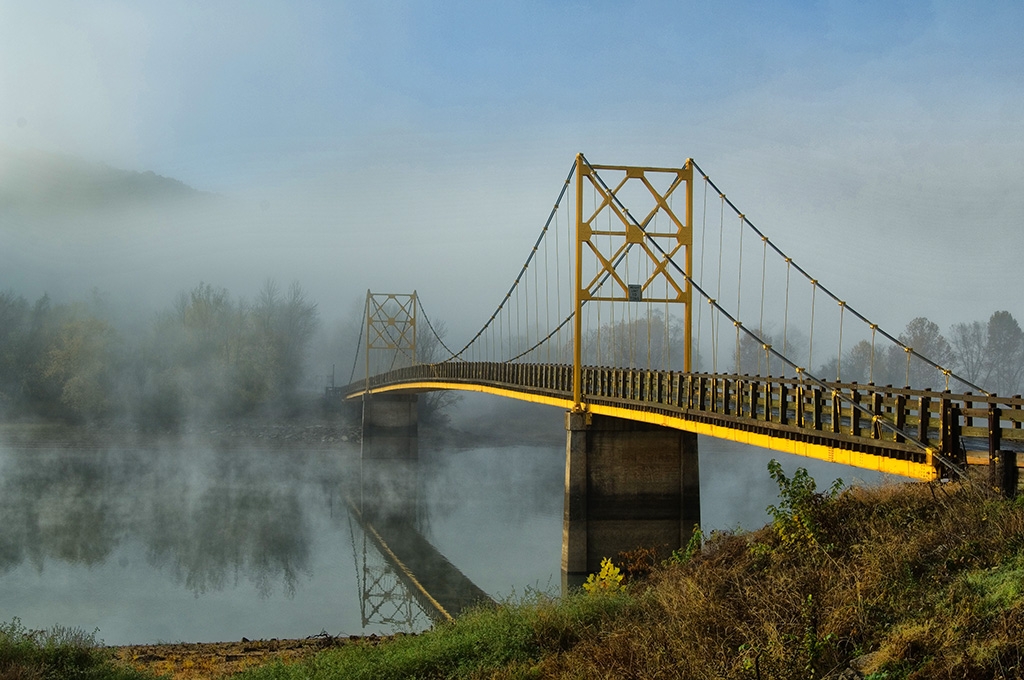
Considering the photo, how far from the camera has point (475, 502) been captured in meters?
38.5

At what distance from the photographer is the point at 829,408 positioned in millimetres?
15188

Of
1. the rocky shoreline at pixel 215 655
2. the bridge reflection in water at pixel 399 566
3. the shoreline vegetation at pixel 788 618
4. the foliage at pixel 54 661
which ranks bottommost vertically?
the bridge reflection in water at pixel 399 566

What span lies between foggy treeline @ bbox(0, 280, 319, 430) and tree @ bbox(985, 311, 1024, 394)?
52786mm

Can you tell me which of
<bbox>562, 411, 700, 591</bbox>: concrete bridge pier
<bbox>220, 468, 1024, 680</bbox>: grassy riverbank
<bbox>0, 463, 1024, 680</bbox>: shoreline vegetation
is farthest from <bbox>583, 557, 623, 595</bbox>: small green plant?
<bbox>562, 411, 700, 591</bbox>: concrete bridge pier

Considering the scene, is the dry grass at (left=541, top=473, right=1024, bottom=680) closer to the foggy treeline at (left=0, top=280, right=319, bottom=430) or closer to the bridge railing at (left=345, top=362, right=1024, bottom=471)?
the bridge railing at (left=345, top=362, right=1024, bottom=471)

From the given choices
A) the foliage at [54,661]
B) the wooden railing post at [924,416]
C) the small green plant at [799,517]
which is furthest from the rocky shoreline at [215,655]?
the wooden railing post at [924,416]

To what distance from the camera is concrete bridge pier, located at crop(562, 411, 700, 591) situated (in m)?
23.1

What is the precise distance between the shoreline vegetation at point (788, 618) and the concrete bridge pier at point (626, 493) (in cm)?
937

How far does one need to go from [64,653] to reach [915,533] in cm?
992

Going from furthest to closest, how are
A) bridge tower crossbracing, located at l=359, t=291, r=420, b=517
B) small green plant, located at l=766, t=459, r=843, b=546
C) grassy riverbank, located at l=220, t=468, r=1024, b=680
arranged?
1. bridge tower crossbracing, located at l=359, t=291, r=420, b=517
2. small green plant, located at l=766, t=459, r=843, b=546
3. grassy riverbank, located at l=220, t=468, r=1024, b=680

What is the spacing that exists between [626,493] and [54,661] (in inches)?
562

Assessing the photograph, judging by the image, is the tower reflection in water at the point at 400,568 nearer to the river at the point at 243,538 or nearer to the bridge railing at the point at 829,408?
the river at the point at 243,538

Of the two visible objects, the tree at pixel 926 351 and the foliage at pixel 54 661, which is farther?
the tree at pixel 926 351

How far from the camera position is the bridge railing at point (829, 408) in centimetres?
1184
